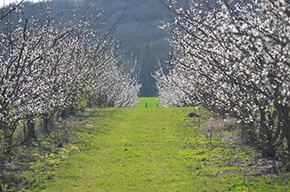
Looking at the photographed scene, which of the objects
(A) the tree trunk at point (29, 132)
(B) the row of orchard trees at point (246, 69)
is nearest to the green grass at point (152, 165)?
(B) the row of orchard trees at point (246, 69)

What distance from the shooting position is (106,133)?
16.6 m

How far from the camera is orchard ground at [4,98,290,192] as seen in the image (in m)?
8.77

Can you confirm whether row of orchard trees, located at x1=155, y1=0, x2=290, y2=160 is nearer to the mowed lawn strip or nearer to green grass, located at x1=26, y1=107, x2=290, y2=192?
green grass, located at x1=26, y1=107, x2=290, y2=192

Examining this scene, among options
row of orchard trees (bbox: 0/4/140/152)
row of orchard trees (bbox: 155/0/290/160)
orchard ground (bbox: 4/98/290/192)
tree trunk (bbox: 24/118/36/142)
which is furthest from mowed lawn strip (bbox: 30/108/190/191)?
row of orchard trees (bbox: 155/0/290/160)

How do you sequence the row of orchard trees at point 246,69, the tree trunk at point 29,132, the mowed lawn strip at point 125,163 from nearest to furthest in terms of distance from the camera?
the row of orchard trees at point 246,69 < the mowed lawn strip at point 125,163 < the tree trunk at point 29,132

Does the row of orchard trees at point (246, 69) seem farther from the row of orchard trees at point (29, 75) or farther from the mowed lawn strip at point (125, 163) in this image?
the row of orchard trees at point (29, 75)

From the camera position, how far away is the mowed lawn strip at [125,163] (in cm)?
912

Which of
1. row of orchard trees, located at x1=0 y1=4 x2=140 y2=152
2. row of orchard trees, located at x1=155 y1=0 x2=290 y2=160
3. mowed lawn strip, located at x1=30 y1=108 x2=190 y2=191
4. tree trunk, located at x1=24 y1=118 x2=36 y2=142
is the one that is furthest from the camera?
tree trunk, located at x1=24 y1=118 x2=36 y2=142

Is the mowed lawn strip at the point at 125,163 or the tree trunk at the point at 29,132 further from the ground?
the tree trunk at the point at 29,132

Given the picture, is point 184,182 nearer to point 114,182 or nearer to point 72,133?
point 114,182

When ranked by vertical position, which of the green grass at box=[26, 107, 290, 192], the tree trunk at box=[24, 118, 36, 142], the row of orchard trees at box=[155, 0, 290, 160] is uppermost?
the row of orchard trees at box=[155, 0, 290, 160]

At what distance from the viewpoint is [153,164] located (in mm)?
10953

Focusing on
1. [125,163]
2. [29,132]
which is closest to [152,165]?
[125,163]

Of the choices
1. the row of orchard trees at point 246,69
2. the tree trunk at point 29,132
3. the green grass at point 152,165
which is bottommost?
the green grass at point 152,165
